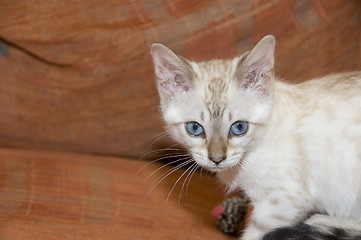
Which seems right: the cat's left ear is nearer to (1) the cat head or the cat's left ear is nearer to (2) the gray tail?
(1) the cat head

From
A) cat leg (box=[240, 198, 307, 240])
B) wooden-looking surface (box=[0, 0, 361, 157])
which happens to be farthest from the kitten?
wooden-looking surface (box=[0, 0, 361, 157])

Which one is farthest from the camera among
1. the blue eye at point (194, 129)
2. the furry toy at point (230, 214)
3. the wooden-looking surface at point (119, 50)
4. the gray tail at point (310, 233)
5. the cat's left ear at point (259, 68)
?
the wooden-looking surface at point (119, 50)

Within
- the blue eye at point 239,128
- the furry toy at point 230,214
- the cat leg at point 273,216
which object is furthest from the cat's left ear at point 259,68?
the furry toy at point 230,214

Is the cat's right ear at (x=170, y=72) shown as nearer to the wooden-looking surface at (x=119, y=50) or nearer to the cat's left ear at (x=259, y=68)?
the cat's left ear at (x=259, y=68)

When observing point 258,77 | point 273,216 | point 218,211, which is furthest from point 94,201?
Answer: point 258,77

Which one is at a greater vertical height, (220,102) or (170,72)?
(170,72)

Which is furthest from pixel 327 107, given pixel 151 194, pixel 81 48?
pixel 81 48

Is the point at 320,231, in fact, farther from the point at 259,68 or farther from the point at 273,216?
the point at 259,68
